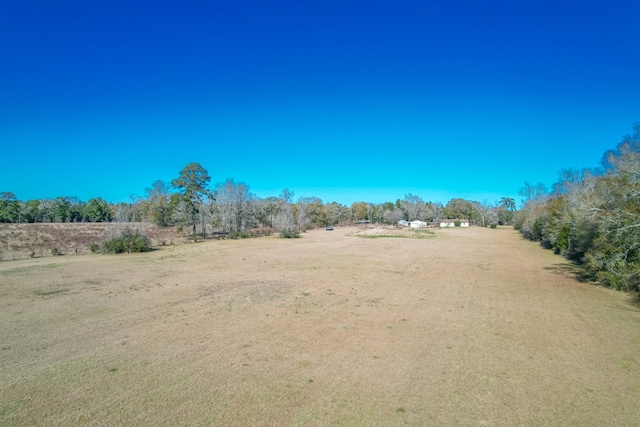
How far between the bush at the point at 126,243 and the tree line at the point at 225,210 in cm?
255

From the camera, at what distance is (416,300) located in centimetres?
1329

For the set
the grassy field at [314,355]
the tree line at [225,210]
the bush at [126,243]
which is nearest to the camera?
the grassy field at [314,355]

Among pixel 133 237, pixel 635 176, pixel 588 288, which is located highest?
pixel 635 176

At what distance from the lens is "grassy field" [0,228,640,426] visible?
17.7 ft

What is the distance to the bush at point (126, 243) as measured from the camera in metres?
29.2

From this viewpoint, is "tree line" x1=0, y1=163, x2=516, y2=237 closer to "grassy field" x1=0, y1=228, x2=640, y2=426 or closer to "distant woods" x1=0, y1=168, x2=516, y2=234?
"distant woods" x1=0, y1=168, x2=516, y2=234

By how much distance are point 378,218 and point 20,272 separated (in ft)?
428

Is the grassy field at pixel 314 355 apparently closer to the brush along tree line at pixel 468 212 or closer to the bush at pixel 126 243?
the brush along tree line at pixel 468 212

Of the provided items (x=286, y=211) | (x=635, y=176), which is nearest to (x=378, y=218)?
(x=286, y=211)

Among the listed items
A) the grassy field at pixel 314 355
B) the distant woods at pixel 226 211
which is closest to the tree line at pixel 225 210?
the distant woods at pixel 226 211

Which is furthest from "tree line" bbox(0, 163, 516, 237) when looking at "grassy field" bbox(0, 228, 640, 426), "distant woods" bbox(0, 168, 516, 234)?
"grassy field" bbox(0, 228, 640, 426)

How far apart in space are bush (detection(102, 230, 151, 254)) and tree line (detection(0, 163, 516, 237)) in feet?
8.36

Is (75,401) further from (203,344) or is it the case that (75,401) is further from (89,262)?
(89,262)

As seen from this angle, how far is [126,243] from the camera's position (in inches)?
1184
